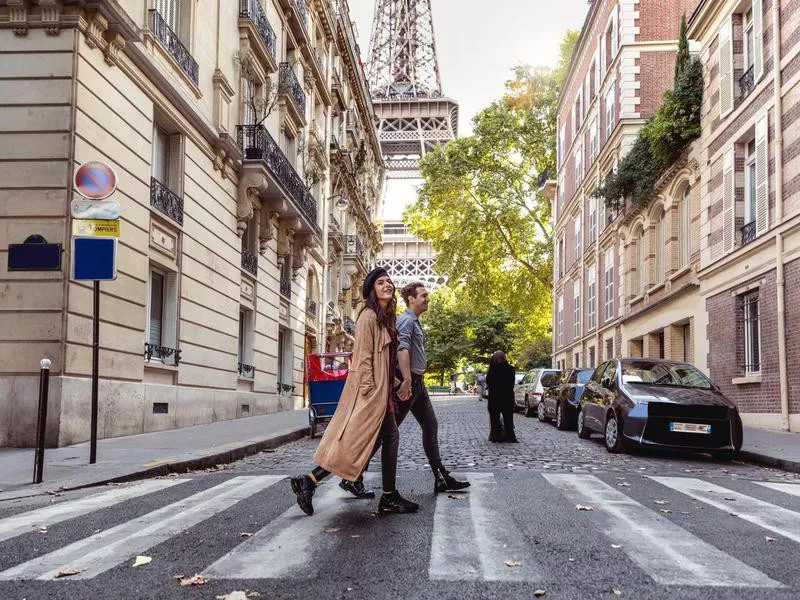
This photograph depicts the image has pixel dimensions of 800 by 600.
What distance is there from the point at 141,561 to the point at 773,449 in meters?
9.23

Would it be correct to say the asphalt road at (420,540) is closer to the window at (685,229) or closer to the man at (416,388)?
the man at (416,388)

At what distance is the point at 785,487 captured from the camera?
25.2 ft

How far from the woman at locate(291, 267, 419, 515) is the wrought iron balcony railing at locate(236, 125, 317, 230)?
14.2 m

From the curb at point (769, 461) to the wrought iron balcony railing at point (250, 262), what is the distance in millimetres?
12554

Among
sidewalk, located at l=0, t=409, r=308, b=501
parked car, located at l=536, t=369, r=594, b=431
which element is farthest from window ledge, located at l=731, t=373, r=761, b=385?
sidewalk, located at l=0, t=409, r=308, b=501

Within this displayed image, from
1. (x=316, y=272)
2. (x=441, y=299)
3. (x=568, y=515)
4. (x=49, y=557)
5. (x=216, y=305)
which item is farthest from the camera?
(x=441, y=299)

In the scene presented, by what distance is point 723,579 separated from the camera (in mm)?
3734

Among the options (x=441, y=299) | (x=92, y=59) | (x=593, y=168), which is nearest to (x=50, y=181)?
(x=92, y=59)

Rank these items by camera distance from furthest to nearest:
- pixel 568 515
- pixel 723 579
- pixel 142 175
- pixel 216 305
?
1. pixel 216 305
2. pixel 142 175
3. pixel 568 515
4. pixel 723 579

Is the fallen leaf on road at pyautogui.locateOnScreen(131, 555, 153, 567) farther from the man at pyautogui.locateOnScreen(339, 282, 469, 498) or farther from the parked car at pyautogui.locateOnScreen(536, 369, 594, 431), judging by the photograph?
the parked car at pyautogui.locateOnScreen(536, 369, 594, 431)

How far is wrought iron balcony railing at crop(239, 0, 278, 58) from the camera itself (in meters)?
19.2

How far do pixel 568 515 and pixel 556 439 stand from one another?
8531 mm

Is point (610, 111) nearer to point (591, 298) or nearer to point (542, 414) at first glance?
point (591, 298)

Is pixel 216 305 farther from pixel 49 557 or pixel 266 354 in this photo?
pixel 49 557
